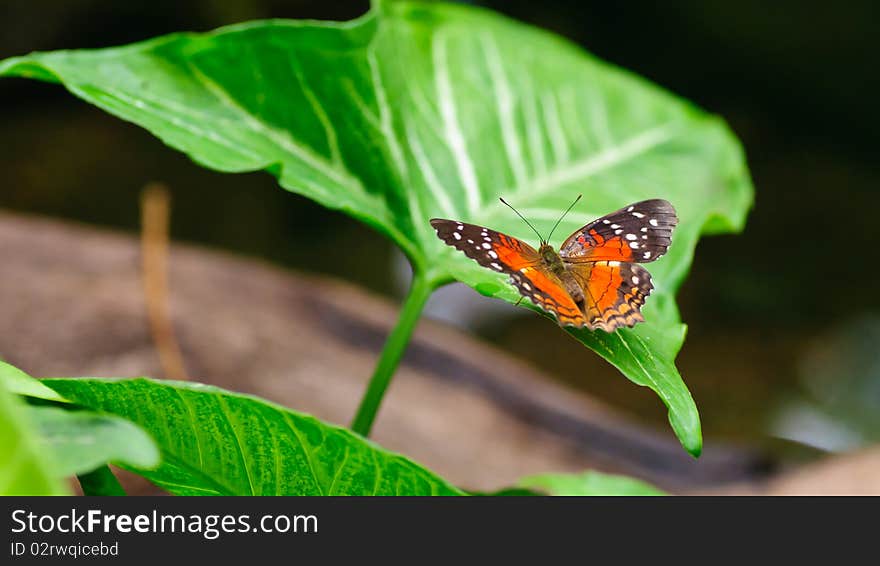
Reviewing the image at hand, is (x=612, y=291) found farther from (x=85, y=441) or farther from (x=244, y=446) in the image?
(x=85, y=441)

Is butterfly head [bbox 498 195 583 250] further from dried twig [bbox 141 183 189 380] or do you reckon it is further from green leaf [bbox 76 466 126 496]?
dried twig [bbox 141 183 189 380]

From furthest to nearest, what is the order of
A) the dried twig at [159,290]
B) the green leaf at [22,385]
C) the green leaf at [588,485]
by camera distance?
the dried twig at [159,290] < the green leaf at [588,485] < the green leaf at [22,385]

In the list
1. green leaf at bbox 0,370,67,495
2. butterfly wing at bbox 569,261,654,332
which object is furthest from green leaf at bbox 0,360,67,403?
butterfly wing at bbox 569,261,654,332

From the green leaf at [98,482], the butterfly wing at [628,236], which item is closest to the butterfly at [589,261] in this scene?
the butterfly wing at [628,236]

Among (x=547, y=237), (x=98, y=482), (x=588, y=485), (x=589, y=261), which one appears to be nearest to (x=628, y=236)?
(x=589, y=261)

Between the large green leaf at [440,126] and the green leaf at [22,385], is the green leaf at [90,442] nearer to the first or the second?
the green leaf at [22,385]
